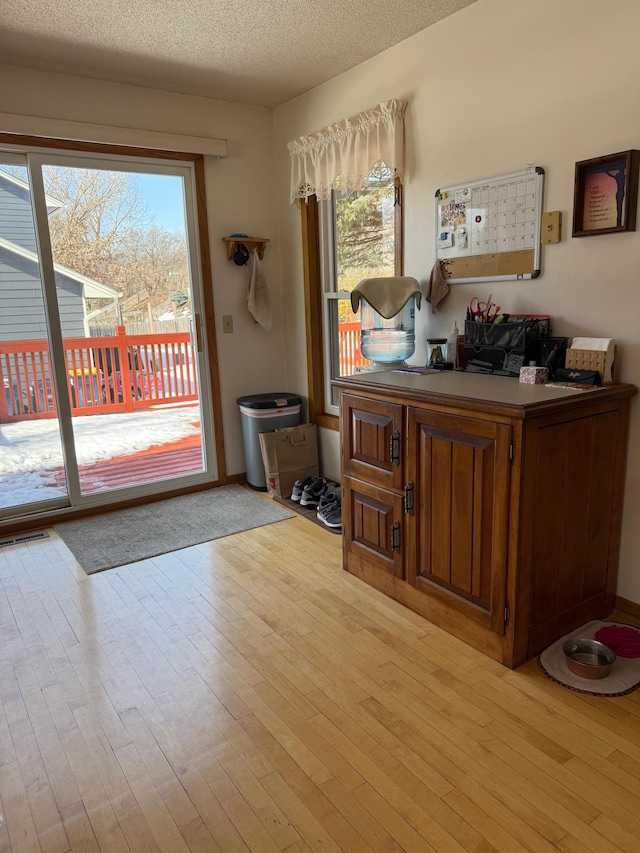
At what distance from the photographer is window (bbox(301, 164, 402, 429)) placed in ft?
11.1

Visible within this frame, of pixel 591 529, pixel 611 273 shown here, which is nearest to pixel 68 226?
pixel 611 273

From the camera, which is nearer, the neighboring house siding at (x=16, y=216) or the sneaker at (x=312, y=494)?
the neighboring house siding at (x=16, y=216)

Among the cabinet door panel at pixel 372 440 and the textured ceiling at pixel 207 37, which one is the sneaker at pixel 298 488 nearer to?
the cabinet door panel at pixel 372 440

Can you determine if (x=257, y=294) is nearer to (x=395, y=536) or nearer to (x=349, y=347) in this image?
(x=349, y=347)

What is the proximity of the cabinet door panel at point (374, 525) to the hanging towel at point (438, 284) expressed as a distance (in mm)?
1011

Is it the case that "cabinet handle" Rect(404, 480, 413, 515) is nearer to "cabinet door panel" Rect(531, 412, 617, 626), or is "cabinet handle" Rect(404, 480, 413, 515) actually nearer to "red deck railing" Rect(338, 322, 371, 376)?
"cabinet door panel" Rect(531, 412, 617, 626)

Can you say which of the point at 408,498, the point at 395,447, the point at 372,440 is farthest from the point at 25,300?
Answer: the point at 408,498

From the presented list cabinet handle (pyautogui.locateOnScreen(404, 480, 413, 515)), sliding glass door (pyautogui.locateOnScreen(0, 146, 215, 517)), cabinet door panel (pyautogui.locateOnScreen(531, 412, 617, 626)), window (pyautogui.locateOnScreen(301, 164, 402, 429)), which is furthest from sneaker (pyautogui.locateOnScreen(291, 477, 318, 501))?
cabinet door panel (pyautogui.locateOnScreen(531, 412, 617, 626))

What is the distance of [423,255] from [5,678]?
2.61 meters

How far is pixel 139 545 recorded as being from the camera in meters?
3.22

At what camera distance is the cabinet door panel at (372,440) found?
240cm

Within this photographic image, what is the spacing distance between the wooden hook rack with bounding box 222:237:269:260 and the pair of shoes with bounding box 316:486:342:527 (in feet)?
5.69

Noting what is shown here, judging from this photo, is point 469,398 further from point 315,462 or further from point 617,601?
point 315,462

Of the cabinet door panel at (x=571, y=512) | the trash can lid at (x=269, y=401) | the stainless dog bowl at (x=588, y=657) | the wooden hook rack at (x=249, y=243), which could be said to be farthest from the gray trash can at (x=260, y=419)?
the stainless dog bowl at (x=588, y=657)
